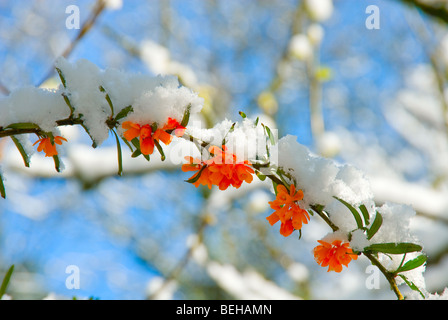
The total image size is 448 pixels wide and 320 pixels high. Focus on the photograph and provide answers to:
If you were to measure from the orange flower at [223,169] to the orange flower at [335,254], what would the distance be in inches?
4.8

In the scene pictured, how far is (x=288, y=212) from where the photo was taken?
1.41ft

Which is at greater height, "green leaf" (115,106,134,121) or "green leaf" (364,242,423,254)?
"green leaf" (115,106,134,121)

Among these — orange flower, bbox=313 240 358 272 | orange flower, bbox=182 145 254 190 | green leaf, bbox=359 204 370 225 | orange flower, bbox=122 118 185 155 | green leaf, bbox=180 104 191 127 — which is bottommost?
orange flower, bbox=313 240 358 272

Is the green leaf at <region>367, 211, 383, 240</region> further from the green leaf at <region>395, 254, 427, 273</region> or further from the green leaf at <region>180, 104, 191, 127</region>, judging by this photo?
the green leaf at <region>180, 104, 191, 127</region>

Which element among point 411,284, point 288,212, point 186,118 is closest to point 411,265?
point 411,284

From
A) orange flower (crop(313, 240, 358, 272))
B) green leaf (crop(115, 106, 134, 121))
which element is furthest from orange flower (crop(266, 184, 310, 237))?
green leaf (crop(115, 106, 134, 121))

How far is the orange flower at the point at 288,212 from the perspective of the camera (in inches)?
16.9

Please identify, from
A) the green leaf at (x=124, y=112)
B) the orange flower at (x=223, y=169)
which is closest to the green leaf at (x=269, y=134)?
the orange flower at (x=223, y=169)

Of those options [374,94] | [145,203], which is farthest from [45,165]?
[374,94]

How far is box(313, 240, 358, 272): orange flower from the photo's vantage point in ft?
1.43

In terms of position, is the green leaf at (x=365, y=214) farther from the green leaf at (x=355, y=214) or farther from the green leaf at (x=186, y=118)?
the green leaf at (x=186, y=118)

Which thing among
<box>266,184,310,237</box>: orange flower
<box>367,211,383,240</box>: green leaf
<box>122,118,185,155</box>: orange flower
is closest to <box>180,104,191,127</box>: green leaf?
<box>122,118,185,155</box>: orange flower

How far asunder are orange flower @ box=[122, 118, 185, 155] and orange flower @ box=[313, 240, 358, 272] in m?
0.22

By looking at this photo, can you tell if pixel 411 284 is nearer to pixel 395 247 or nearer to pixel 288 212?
pixel 395 247
